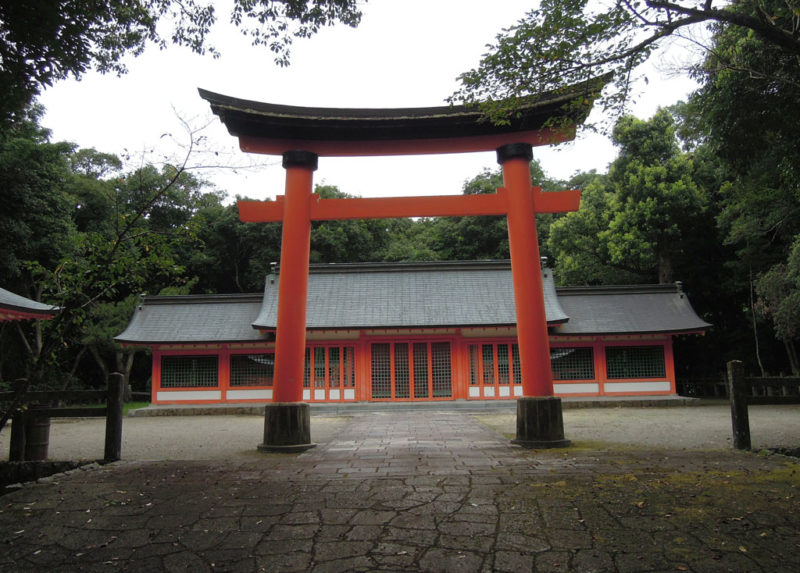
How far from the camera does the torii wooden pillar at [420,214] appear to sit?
22.1 ft

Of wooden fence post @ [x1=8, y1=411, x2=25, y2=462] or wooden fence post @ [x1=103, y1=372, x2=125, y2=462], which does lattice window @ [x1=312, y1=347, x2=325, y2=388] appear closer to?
wooden fence post @ [x1=8, y1=411, x2=25, y2=462]

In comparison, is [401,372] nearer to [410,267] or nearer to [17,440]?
[410,267]

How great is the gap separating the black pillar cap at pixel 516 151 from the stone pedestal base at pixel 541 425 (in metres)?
3.47

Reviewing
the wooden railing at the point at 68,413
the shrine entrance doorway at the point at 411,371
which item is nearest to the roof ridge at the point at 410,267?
the shrine entrance doorway at the point at 411,371

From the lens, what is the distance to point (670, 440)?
7.62 metres

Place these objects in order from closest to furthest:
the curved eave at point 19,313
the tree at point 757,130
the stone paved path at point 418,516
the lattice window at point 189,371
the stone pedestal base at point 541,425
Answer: the stone paved path at point 418,516 < the stone pedestal base at point 541,425 < the tree at point 757,130 < the curved eave at point 19,313 < the lattice window at point 189,371

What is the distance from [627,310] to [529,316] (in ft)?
40.9

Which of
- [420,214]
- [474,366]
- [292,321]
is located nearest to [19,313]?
[292,321]

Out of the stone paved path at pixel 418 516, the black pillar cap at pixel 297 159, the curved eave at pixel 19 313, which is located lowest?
the stone paved path at pixel 418 516

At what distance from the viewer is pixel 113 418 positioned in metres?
5.98

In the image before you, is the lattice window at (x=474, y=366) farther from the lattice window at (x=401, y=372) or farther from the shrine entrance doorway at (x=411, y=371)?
the lattice window at (x=401, y=372)

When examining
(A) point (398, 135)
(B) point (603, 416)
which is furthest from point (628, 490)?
(B) point (603, 416)

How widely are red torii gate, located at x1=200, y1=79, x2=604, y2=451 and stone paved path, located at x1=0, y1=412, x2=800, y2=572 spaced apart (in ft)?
4.36

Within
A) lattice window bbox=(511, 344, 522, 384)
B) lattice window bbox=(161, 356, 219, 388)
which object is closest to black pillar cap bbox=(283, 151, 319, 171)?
lattice window bbox=(511, 344, 522, 384)
